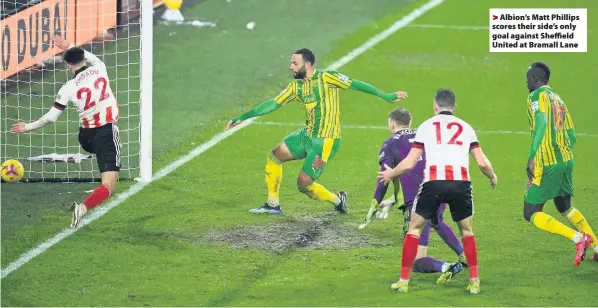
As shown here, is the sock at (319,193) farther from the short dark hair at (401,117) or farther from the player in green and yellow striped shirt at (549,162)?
the player in green and yellow striped shirt at (549,162)

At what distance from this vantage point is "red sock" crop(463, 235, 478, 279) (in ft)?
35.8

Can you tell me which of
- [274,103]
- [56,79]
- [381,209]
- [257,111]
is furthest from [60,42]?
[56,79]

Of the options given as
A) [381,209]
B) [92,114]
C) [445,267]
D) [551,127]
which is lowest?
[445,267]

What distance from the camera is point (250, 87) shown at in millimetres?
20703

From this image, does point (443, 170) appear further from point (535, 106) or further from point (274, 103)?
point (274, 103)

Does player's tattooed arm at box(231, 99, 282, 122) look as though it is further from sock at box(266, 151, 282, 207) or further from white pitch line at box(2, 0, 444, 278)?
white pitch line at box(2, 0, 444, 278)

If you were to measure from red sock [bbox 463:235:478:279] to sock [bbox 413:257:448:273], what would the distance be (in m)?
0.35

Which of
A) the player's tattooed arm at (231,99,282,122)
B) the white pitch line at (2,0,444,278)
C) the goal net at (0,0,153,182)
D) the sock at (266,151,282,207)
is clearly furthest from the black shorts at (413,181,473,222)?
the goal net at (0,0,153,182)

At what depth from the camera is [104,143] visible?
1368 cm

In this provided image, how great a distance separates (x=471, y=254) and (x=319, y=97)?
10.8ft

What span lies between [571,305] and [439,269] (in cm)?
127

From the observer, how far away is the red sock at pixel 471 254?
35.8 feet

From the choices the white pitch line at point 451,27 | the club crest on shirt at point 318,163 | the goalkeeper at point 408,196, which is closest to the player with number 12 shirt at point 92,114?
the club crest on shirt at point 318,163

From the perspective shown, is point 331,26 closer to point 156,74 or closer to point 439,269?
point 156,74
